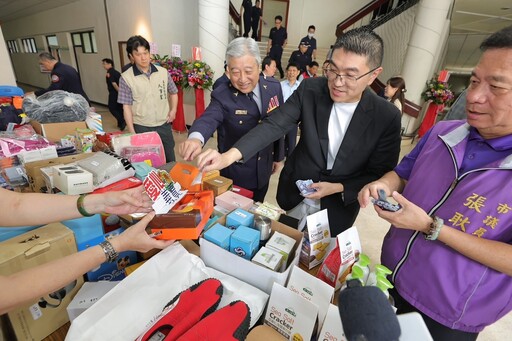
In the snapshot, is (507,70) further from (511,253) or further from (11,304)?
(11,304)

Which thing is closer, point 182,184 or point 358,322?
point 358,322

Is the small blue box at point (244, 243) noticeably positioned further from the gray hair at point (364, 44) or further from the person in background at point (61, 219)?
the gray hair at point (364, 44)

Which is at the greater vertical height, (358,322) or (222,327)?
(358,322)

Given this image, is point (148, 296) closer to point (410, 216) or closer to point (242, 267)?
point (242, 267)

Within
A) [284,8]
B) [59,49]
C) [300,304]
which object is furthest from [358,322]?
[59,49]

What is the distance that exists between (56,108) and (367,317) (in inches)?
105

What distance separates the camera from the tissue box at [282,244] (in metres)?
0.94

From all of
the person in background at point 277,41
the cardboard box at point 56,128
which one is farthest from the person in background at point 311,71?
the cardboard box at point 56,128

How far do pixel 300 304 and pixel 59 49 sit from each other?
13.2 meters

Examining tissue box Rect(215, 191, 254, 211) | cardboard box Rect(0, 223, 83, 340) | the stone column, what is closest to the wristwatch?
tissue box Rect(215, 191, 254, 211)

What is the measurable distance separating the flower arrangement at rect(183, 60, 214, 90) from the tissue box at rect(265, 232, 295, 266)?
195 inches

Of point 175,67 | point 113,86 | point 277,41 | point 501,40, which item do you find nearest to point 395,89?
point 501,40

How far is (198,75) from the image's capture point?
5309mm

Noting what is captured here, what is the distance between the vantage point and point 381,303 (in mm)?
386
